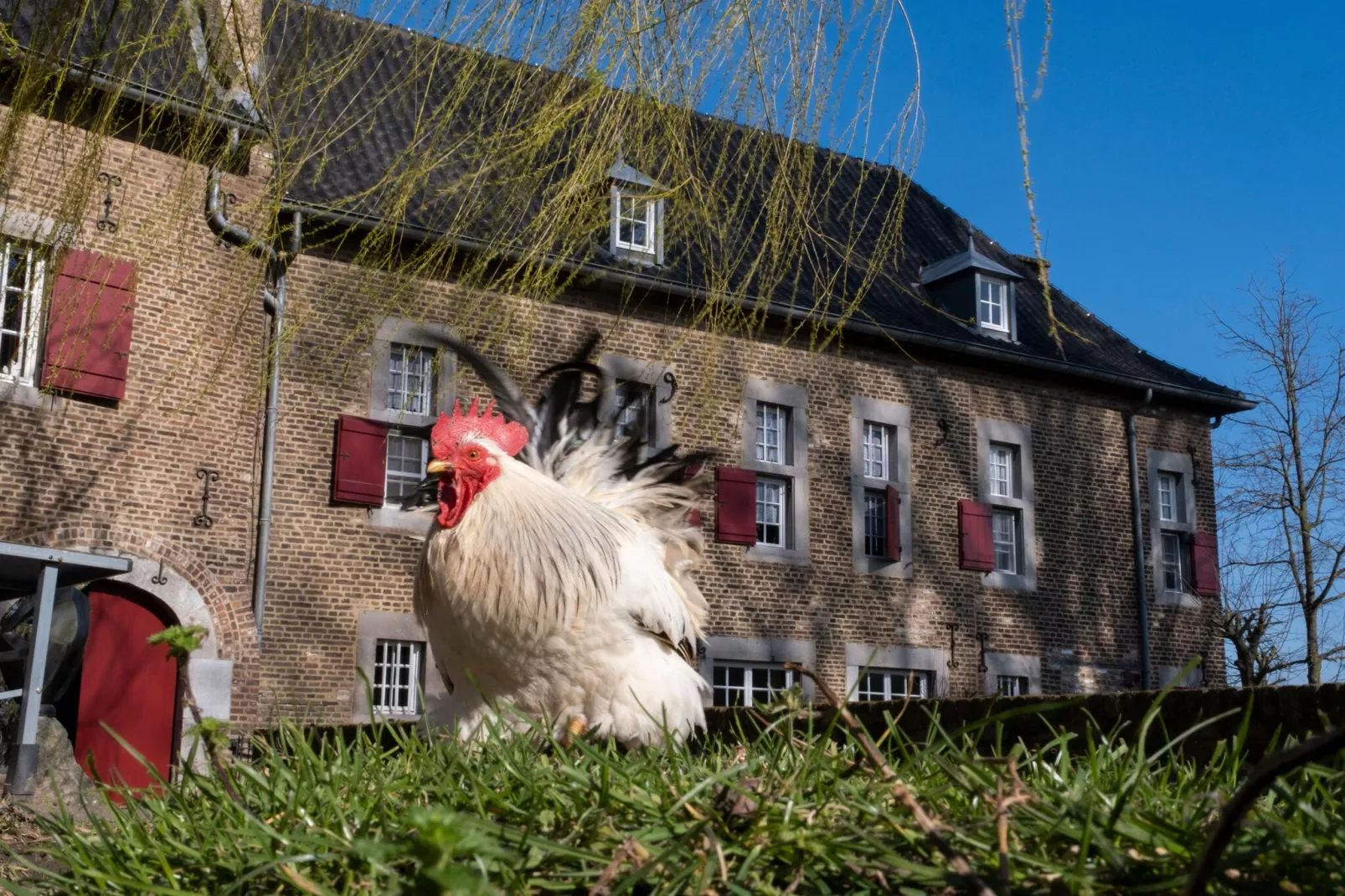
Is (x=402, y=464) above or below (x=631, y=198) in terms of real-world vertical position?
above

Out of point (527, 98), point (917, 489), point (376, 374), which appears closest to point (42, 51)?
point (527, 98)

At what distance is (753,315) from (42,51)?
193 centimetres

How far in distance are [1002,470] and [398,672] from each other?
9842 millimetres

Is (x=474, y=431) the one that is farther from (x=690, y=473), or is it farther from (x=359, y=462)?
(x=359, y=462)

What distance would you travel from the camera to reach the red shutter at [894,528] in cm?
1792

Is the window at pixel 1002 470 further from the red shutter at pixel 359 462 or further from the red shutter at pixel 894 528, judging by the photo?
the red shutter at pixel 359 462

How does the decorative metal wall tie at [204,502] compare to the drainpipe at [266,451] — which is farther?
the drainpipe at [266,451]

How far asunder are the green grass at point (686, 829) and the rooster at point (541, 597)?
7.20 feet

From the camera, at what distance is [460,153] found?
10.6ft

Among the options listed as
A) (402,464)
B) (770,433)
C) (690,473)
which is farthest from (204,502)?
(690,473)

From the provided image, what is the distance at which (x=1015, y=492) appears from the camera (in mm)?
19672

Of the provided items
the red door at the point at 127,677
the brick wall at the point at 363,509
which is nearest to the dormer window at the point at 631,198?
the brick wall at the point at 363,509

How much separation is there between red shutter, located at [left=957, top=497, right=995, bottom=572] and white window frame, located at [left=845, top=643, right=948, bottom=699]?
1374 mm

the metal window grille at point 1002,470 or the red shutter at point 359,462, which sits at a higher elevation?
the metal window grille at point 1002,470
